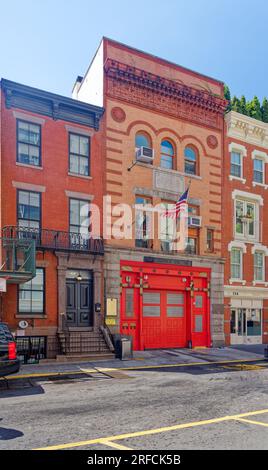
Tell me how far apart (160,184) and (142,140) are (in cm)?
257

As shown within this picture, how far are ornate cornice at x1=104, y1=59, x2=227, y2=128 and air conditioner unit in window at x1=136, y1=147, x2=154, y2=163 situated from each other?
2.74m

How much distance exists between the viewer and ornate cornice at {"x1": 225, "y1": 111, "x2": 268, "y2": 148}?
2736 centimetres

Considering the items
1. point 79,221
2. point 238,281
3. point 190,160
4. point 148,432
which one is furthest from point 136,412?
point 238,281

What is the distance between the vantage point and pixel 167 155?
24734mm

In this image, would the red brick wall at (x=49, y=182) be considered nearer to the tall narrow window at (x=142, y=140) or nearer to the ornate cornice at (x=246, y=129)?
the tall narrow window at (x=142, y=140)

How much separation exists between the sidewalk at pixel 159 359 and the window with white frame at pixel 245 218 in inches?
290

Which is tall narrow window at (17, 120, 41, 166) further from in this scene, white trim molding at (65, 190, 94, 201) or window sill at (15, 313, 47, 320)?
window sill at (15, 313, 47, 320)

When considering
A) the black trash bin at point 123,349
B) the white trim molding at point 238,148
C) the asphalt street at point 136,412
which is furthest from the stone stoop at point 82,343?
the white trim molding at point 238,148

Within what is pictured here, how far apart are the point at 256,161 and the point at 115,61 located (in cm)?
1165

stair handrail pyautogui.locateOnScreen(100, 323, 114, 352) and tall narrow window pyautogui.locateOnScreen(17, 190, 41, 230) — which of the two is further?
stair handrail pyautogui.locateOnScreen(100, 323, 114, 352)

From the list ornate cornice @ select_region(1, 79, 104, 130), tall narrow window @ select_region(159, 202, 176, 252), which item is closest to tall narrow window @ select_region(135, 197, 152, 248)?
tall narrow window @ select_region(159, 202, 176, 252)

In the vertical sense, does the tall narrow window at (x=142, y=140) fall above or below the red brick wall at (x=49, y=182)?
above

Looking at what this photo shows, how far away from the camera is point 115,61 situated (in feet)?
73.8

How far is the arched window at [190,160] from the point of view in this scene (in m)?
25.4
